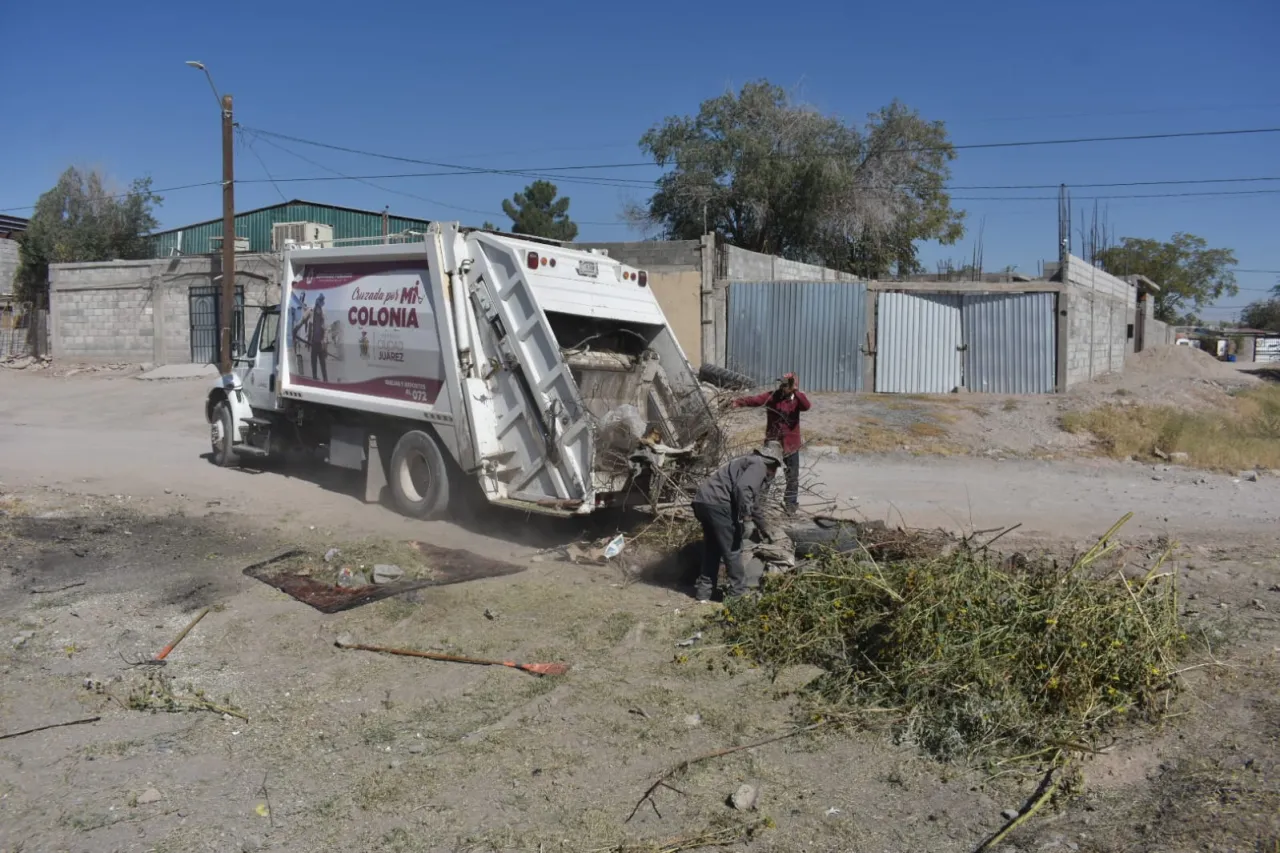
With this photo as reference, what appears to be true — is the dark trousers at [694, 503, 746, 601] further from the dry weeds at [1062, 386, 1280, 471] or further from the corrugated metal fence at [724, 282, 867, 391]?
the corrugated metal fence at [724, 282, 867, 391]

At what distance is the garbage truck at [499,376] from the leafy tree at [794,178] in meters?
20.0

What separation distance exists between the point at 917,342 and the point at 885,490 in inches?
283

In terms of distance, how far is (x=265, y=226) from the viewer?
93.3ft

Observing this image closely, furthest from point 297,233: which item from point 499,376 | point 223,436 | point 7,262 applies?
point 499,376

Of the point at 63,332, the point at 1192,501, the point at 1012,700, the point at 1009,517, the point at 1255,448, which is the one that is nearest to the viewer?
the point at 1012,700

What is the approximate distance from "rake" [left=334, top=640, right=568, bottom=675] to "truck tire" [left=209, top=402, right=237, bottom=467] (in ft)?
22.4

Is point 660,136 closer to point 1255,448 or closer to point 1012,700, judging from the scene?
point 1255,448

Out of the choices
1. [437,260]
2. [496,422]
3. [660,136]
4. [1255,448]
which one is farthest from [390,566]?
[660,136]

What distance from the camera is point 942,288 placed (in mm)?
16953

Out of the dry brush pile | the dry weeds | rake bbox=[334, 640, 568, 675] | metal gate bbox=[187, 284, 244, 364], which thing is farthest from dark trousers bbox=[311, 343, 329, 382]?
metal gate bbox=[187, 284, 244, 364]

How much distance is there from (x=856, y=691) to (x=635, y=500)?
353 centimetres

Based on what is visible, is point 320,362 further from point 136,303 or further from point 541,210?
point 541,210

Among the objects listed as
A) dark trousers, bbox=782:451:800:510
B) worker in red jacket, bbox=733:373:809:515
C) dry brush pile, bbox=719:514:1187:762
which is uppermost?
worker in red jacket, bbox=733:373:809:515

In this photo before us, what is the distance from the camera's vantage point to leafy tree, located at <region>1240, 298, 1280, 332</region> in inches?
2862
